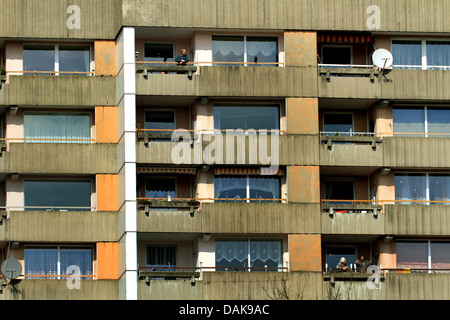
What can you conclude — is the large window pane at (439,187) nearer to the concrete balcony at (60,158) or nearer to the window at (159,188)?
the window at (159,188)

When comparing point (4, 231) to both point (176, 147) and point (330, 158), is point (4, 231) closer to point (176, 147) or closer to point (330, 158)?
point (176, 147)

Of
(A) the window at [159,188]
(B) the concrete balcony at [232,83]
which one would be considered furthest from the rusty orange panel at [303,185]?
(A) the window at [159,188]

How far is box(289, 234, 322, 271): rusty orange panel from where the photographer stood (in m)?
62.2

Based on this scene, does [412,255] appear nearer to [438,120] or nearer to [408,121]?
[408,121]

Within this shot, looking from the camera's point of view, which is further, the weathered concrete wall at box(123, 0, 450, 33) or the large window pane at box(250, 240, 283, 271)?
the weathered concrete wall at box(123, 0, 450, 33)

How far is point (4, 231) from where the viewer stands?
6222cm

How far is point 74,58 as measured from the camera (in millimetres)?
65312

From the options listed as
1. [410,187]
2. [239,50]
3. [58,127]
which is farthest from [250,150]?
[58,127]

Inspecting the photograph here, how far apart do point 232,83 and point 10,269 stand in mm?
12910

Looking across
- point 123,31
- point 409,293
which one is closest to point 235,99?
point 123,31

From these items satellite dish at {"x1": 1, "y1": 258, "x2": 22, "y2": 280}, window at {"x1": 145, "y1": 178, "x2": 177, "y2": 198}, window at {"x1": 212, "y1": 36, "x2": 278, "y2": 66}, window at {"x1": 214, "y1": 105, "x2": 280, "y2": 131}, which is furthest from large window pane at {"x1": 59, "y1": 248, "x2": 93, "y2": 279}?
window at {"x1": 212, "y1": 36, "x2": 278, "y2": 66}

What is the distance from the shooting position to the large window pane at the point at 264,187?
209ft

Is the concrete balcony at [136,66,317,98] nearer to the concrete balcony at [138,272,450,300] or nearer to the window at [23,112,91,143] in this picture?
the window at [23,112,91,143]

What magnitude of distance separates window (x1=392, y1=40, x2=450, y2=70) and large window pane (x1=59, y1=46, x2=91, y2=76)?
563 inches
